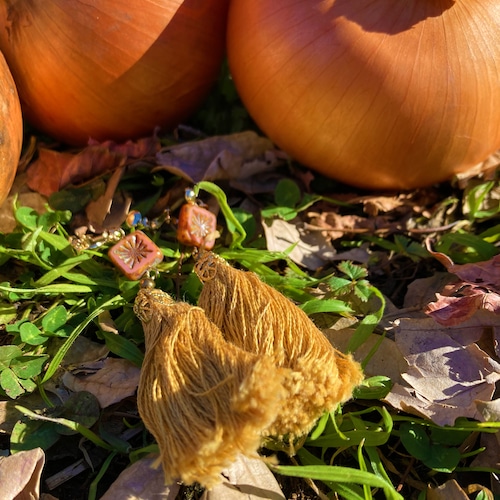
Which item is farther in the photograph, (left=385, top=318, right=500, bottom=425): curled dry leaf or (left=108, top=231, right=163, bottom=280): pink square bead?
(left=108, top=231, right=163, bottom=280): pink square bead

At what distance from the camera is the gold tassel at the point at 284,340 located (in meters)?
1.11

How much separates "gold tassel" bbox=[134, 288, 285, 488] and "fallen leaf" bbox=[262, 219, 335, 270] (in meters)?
0.46

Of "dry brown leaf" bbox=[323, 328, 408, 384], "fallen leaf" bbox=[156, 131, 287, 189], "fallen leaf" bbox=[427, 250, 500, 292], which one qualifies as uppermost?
"fallen leaf" bbox=[156, 131, 287, 189]

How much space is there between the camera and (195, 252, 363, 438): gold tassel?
1112 mm

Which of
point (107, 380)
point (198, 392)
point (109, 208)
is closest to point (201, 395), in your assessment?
point (198, 392)

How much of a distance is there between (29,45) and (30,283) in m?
0.67

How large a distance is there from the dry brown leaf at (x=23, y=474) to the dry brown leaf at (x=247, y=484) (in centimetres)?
34

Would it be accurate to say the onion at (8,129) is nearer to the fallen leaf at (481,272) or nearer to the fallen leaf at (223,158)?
the fallen leaf at (223,158)

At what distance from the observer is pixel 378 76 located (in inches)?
59.3

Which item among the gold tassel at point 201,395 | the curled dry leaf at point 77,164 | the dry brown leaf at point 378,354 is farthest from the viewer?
the curled dry leaf at point 77,164

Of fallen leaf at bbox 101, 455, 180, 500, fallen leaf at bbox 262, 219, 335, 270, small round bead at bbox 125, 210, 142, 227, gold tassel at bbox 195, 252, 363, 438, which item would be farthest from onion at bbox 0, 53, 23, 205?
fallen leaf at bbox 101, 455, 180, 500

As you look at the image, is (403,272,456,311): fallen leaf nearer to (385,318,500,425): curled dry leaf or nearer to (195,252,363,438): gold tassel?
(385,318,500,425): curled dry leaf

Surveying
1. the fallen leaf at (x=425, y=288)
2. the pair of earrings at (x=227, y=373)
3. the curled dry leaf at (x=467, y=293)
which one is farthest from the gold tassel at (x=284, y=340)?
the fallen leaf at (x=425, y=288)

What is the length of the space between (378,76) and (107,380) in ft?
3.38
